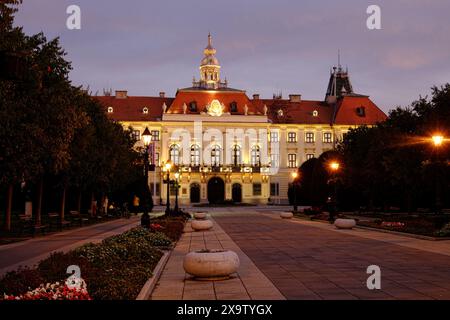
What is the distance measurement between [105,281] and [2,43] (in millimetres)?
Answer: 14141

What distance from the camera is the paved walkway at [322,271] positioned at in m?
11.2

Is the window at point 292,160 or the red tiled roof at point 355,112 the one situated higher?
the red tiled roof at point 355,112

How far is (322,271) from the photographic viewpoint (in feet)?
47.2

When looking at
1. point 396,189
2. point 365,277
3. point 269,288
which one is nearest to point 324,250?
point 365,277

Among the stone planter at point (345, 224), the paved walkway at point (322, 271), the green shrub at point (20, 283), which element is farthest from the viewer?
the stone planter at point (345, 224)

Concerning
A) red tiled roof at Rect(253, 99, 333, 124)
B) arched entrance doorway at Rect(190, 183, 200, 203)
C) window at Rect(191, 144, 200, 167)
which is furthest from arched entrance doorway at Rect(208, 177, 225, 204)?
red tiled roof at Rect(253, 99, 333, 124)

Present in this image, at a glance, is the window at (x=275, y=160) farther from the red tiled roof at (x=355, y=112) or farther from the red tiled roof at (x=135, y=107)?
the red tiled roof at (x=135, y=107)

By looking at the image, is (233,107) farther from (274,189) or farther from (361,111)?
(361,111)

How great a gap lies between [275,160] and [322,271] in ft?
282

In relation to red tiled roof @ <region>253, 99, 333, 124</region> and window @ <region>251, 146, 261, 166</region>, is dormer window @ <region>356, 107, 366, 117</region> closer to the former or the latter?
red tiled roof @ <region>253, 99, 333, 124</region>

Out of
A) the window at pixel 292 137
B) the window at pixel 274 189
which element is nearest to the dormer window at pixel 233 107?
the window at pixel 292 137

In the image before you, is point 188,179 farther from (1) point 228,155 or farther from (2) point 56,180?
(2) point 56,180

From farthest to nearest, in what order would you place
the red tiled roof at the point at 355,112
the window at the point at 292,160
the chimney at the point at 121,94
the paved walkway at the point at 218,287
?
1. the chimney at the point at 121,94
2. the window at the point at 292,160
3. the red tiled roof at the point at 355,112
4. the paved walkway at the point at 218,287

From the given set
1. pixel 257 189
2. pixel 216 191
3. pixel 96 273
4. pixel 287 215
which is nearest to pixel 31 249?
pixel 96 273
